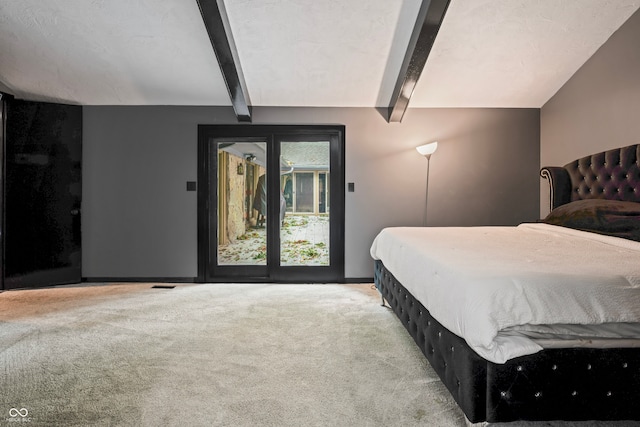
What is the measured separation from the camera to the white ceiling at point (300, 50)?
2992mm

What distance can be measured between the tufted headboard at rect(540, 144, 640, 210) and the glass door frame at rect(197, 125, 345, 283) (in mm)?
2275

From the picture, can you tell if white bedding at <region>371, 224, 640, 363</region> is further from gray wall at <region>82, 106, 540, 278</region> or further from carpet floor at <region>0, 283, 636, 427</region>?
gray wall at <region>82, 106, 540, 278</region>

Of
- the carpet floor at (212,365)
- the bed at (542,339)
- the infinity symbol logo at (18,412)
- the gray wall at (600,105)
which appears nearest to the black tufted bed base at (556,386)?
the bed at (542,339)

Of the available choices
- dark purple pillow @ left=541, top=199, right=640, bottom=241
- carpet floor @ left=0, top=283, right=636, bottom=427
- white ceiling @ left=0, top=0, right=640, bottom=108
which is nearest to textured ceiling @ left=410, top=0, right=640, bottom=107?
white ceiling @ left=0, top=0, right=640, bottom=108

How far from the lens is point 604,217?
106 inches

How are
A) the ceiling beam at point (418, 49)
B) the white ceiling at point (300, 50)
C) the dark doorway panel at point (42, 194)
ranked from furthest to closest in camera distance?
1. the dark doorway panel at point (42, 194)
2. the white ceiling at point (300, 50)
3. the ceiling beam at point (418, 49)

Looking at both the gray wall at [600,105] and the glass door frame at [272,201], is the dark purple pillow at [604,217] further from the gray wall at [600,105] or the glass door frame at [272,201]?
the glass door frame at [272,201]

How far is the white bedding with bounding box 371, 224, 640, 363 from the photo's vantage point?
1.39 metres

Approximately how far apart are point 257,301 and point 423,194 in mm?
2334

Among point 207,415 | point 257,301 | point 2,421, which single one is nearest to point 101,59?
point 257,301

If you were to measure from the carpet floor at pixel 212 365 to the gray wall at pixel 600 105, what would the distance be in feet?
8.51

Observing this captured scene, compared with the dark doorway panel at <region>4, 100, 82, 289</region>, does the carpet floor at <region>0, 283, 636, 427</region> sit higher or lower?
lower

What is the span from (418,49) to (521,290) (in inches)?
93.0

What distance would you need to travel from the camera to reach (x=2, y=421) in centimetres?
163
